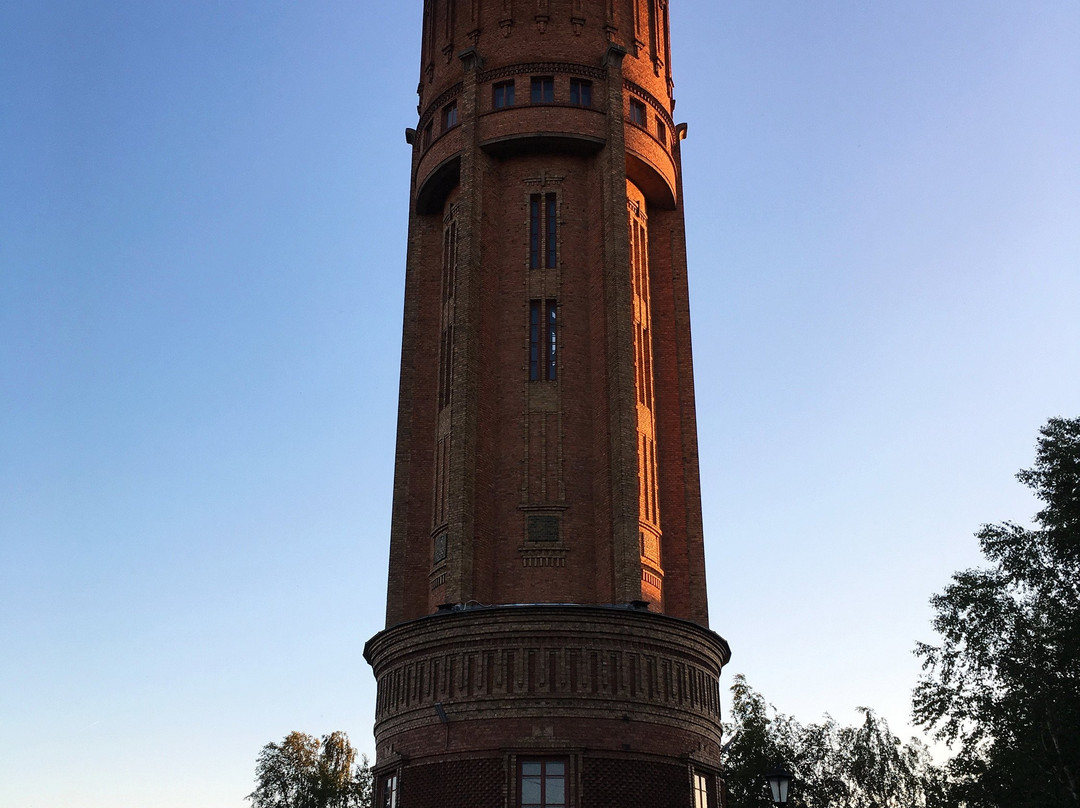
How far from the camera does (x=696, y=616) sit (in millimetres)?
27922

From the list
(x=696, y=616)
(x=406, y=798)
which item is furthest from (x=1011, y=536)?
(x=406, y=798)

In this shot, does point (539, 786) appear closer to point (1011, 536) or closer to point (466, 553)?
point (466, 553)

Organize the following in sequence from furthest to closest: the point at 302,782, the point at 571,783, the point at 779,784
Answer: the point at 302,782 < the point at 571,783 < the point at 779,784

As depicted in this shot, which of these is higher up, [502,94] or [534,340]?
[502,94]

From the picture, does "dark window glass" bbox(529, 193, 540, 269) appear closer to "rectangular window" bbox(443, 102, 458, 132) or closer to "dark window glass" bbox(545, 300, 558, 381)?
"dark window glass" bbox(545, 300, 558, 381)

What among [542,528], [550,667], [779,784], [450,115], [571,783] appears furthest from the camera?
[450,115]

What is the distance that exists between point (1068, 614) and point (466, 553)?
1594 cm

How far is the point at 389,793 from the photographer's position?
24719 millimetres

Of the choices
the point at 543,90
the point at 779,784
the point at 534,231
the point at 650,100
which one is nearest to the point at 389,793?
the point at 779,784

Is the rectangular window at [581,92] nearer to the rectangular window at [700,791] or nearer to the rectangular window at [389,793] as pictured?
the rectangular window at [700,791]

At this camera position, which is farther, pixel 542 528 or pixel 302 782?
pixel 302 782

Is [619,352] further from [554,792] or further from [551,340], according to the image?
[554,792]

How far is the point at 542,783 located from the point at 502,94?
18.4m

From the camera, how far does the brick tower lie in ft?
77.3
